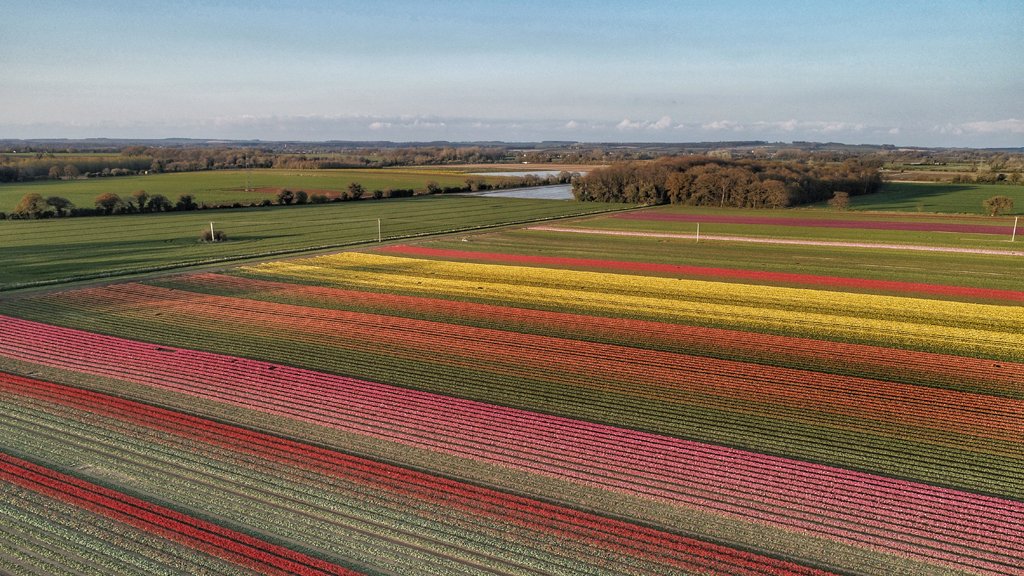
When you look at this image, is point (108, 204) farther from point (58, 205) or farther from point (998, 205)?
point (998, 205)

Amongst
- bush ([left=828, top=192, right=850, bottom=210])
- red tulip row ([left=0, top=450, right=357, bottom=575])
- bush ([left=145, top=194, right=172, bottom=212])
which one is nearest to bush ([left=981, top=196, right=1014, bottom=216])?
bush ([left=828, top=192, right=850, bottom=210])

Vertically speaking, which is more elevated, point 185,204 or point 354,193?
point 354,193

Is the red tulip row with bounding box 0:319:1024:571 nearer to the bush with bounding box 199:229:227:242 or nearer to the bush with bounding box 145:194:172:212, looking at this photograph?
the bush with bounding box 199:229:227:242

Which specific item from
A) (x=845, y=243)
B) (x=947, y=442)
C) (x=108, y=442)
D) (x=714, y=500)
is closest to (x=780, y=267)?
(x=845, y=243)

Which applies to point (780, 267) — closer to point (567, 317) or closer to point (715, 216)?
point (567, 317)

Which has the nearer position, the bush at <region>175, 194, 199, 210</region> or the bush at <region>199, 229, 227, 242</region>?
the bush at <region>199, 229, 227, 242</region>

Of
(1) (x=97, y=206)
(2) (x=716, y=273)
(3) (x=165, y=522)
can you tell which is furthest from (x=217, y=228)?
(3) (x=165, y=522)

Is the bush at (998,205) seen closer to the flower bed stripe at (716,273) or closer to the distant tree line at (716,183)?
the distant tree line at (716,183)
